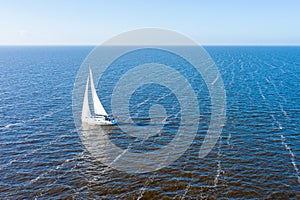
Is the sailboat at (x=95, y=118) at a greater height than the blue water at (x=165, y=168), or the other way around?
the sailboat at (x=95, y=118)

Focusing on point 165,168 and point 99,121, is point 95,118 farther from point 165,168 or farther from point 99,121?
point 165,168

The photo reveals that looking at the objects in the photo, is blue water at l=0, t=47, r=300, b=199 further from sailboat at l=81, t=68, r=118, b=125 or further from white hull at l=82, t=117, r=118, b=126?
white hull at l=82, t=117, r=118, b=126

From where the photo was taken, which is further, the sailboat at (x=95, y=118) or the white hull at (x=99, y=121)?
the sailboat at (x=95, y=118)

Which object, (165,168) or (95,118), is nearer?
(165,168)

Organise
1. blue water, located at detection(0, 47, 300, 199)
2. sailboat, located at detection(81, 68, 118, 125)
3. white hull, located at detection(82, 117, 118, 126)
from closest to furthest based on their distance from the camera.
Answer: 1. blue water, located at detection(0, 47, 300, 199)
2. white hull, located at detection(82, 117, 118, 126)
3. sailboat, located at detection(81, 68, 118, 125)

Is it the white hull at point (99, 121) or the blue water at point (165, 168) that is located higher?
the white hull at point (99, 121)

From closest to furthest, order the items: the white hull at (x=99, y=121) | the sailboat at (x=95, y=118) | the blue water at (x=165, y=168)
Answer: the blue water at (x=165, y=168)
the white hull at (x=99, y=121)
the sailboat at (x=95, y=118)

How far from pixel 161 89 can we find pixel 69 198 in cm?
7778

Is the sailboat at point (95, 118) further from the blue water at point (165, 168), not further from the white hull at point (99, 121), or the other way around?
the blue water at point (165, 168)

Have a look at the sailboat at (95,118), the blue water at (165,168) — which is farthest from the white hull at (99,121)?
the blue water at (165,168)

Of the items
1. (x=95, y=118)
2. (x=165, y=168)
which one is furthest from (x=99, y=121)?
(x=165, y=168)

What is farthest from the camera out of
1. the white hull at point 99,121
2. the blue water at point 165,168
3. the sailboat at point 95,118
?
the sailboat at point 95,118

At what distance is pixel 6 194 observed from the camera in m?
45.5

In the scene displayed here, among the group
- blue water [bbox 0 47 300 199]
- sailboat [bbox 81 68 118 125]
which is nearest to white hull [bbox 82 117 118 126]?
sailboat [bbox 81 68 118 125]
